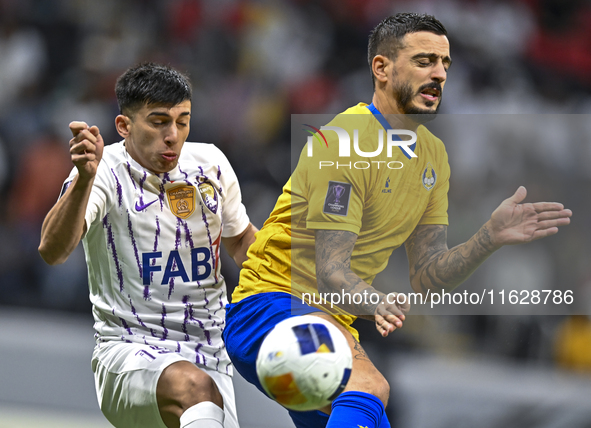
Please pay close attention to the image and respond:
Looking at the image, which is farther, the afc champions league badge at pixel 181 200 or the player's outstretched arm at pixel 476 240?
the afc champions league badge at pixel 181 200

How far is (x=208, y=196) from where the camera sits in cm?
320

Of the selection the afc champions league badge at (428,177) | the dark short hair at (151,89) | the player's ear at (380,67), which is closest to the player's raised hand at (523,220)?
the afc champions league badge at (428,177)

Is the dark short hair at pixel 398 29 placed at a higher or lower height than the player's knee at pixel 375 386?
higher

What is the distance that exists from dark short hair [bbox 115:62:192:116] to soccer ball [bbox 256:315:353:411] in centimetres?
115

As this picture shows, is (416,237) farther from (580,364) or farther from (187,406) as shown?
(580,364)

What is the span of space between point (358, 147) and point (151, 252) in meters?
1.00

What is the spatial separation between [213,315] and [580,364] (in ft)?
11.3

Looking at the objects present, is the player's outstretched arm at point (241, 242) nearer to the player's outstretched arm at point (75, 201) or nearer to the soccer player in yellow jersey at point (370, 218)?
the soccer player in yellow jersey at point (370, 218)

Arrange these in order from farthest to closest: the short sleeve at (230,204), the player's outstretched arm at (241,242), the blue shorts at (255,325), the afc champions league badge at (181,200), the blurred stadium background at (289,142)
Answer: the blurred stadium background at (289,142) < the player's outstretched arm at (241,242) < the short sleeve at (230,204) < the afc champions league badge at (181,200) < the blue shorts at (255,325)

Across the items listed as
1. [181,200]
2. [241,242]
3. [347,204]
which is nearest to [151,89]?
[181,200]

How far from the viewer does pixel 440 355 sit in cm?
539

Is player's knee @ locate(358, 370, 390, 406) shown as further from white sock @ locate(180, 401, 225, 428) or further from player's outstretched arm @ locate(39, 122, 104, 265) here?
player's outstretched arm @ locate(39, 122, 104, 265)

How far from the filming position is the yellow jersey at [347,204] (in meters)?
2.71

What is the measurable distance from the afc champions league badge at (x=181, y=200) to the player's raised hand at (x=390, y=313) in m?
1.10
